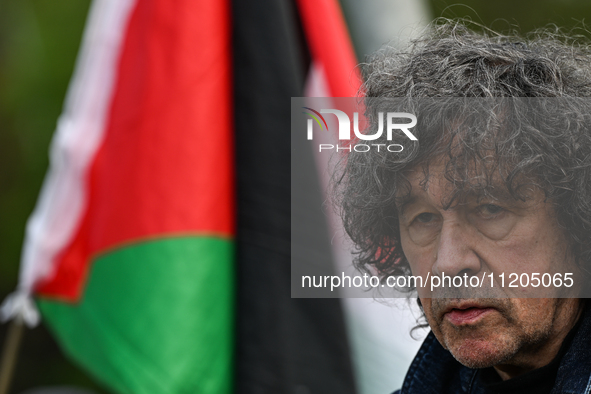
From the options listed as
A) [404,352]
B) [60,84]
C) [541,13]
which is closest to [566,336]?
[404,352]

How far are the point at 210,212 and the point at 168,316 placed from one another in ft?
1.49

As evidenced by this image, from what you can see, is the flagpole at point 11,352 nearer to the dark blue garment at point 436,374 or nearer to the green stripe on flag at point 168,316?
the green stripe on flag at point 168,316

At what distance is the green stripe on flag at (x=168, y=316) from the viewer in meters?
2.48

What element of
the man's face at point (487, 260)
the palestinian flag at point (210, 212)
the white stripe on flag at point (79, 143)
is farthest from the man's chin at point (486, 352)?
the white stripe on flag at point (79, 143)

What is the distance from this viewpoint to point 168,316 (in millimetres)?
2473

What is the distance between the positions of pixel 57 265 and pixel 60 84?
3.53 metres

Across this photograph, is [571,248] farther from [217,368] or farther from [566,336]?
[217,368]

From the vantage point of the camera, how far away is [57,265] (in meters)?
2.95

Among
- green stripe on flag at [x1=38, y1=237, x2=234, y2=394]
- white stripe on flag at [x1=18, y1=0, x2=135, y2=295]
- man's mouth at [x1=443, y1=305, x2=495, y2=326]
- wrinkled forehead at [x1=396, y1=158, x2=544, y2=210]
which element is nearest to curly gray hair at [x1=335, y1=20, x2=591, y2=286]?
wrinkled forehead at [x1=396, y1=158, x2=544, y2=210]

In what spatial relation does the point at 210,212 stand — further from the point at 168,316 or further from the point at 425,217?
the point at 425,217

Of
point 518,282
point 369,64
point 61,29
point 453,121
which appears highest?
point 61,29

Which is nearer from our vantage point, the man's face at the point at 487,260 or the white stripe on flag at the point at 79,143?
the man's face at the point at 487,260

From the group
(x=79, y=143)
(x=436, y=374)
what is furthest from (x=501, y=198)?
(x=79, y=143)

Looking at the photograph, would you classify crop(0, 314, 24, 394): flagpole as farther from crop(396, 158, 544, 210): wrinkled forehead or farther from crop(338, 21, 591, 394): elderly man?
crop(396, 158, 544, 210): wrinkled forehead
